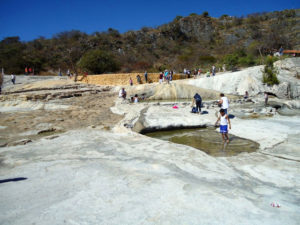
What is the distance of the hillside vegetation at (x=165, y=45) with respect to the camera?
1340 inches

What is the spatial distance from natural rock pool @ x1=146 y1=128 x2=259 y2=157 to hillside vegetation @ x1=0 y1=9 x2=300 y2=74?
22.6m

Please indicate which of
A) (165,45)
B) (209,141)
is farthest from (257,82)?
(165,45)

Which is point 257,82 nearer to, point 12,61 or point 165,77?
point 165,77

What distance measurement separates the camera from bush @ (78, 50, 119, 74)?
30594 mm

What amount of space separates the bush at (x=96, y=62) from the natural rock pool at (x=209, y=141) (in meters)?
24.3

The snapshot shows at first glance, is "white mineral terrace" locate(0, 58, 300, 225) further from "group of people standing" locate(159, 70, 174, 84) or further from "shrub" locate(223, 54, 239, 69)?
"shrub" locate(223, 54, 239, 69)

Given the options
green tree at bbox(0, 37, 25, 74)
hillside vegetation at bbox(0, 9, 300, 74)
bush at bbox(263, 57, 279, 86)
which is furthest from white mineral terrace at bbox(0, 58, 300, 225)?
green tree at bbox(0, 37, 25, 74)

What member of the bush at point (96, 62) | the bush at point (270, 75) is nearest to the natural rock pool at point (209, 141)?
the bush at point (270, 75)

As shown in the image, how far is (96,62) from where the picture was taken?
101 feet

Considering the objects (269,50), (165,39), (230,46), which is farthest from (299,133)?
(165,39)

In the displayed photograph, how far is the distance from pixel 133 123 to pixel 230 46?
48.3 m

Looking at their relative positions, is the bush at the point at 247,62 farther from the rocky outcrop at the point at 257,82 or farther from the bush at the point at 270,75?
the bush at the point at 270,75

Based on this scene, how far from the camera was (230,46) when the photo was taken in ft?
166

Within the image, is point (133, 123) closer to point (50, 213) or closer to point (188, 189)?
point (188, 189)
